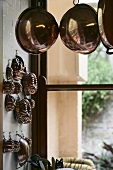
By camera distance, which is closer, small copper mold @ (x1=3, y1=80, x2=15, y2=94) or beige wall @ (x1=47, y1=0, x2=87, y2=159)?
small copper mold @ (x1=3, y1=80, x2=15, y2=94)

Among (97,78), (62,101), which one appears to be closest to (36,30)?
(62,101)

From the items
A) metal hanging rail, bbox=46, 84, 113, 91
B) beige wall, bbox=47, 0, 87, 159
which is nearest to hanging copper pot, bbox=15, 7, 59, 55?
metal hanging rail, bbox=46, 84, 113, 91

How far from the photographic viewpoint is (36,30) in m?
1.74

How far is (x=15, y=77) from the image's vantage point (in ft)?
7.89

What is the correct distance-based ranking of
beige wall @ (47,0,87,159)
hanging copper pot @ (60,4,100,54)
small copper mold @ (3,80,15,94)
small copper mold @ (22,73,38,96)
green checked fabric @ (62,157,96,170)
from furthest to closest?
beige wall @ (47,0,87,159) < green checked fabric @ (62,157,96,170) < small copper mold @ (22,73,38,96) < small copper mold @ (3,80,15,94) < hanging copper pot @ (60,4,100,54)

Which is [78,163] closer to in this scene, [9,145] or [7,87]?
[9,145]

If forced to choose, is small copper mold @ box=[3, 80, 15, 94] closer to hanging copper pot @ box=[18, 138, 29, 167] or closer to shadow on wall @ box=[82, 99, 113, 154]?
hanging copper pot @ box=[18, 138, 29, 167]

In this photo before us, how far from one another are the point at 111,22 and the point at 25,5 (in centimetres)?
152

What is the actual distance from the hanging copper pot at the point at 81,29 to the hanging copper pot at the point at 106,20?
0.12 meters

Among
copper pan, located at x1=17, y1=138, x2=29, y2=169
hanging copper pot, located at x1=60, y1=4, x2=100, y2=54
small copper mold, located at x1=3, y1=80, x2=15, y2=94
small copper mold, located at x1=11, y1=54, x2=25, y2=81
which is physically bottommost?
copper pan, located at x1=17, y1=138, x2=29, y2=169

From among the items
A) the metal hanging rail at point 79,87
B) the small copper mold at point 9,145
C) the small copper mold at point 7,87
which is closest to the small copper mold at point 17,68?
the small copper mold at point 7,87

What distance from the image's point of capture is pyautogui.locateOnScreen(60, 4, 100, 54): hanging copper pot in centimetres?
163

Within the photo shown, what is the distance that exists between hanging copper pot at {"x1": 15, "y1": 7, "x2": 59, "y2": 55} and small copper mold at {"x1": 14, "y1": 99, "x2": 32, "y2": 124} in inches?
30.2

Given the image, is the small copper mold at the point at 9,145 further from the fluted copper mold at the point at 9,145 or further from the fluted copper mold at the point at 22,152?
the fluted copper mold at the point at 22,152
